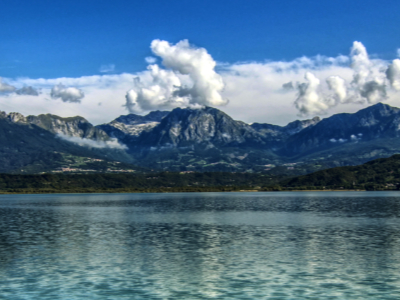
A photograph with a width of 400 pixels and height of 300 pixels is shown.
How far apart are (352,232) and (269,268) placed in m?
40.6

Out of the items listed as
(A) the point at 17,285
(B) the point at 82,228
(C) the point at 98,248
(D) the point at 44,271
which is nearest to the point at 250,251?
(C) the point at 98,248

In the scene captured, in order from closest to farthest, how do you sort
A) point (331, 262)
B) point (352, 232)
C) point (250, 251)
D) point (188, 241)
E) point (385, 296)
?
point (385, 296)
point (331, 262)
point (250, 251)
point (188, 241)
point (352, 232)

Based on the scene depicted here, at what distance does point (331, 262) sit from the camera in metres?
49.2

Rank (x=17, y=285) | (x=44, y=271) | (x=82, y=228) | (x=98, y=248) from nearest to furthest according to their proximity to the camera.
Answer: (x=17, y=285), (x=44, y=271), (x=98, y=248), (x=82, y=228)

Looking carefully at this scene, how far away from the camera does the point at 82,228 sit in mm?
91312

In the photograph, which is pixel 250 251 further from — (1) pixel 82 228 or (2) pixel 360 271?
(1) pixel 82 228

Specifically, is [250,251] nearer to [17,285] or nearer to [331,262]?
[331,262]

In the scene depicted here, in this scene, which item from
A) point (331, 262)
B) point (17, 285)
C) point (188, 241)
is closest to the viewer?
point (17, 285)

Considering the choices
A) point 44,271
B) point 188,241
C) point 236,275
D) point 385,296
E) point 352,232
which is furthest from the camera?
point 352,232

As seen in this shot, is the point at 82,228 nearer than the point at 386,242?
No

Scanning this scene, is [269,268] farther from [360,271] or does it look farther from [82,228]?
[82,228]

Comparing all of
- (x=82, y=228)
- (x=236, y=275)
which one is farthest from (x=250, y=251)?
(x=82, y=228)

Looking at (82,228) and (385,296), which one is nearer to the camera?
(385,296)

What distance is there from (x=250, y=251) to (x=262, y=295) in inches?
927
